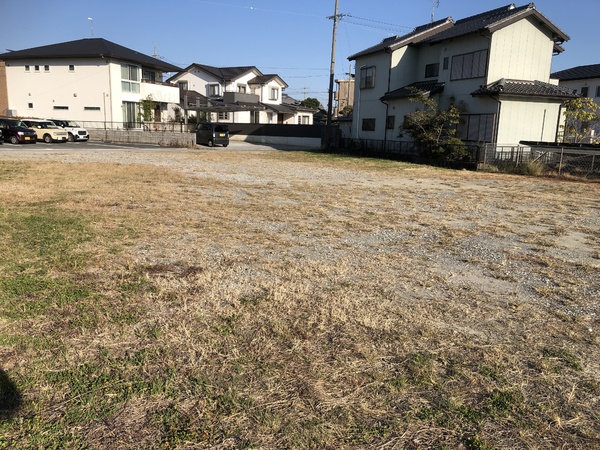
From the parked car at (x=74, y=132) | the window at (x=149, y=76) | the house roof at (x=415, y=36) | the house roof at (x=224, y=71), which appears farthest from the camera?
the house roof at (x=224, y=71)

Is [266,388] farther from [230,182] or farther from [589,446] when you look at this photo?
[230,182]

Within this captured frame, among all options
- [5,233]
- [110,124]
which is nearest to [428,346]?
[5,233]

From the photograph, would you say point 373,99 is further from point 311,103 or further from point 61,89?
point 311,103

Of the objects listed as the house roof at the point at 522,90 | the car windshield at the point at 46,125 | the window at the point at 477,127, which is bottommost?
the car windshield at the point at 46,125

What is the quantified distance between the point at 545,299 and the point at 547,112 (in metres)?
20.4

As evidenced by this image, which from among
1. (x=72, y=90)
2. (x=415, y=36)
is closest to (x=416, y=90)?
(x=415, y=36)

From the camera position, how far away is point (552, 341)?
11.8 ft

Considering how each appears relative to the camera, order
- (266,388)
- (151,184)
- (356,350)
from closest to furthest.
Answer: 1. (266,388)
2. (356,350)
3. (151,184)

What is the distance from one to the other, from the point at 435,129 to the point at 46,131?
24.6m

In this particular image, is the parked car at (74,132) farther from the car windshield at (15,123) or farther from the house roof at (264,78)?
the house roof at (264,78)

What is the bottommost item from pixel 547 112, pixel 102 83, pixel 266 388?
pixel 266 388

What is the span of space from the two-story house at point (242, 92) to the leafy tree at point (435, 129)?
25.8 m

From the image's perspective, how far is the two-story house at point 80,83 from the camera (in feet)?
114

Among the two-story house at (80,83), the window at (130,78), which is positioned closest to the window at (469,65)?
the two-story house at (80,83)
